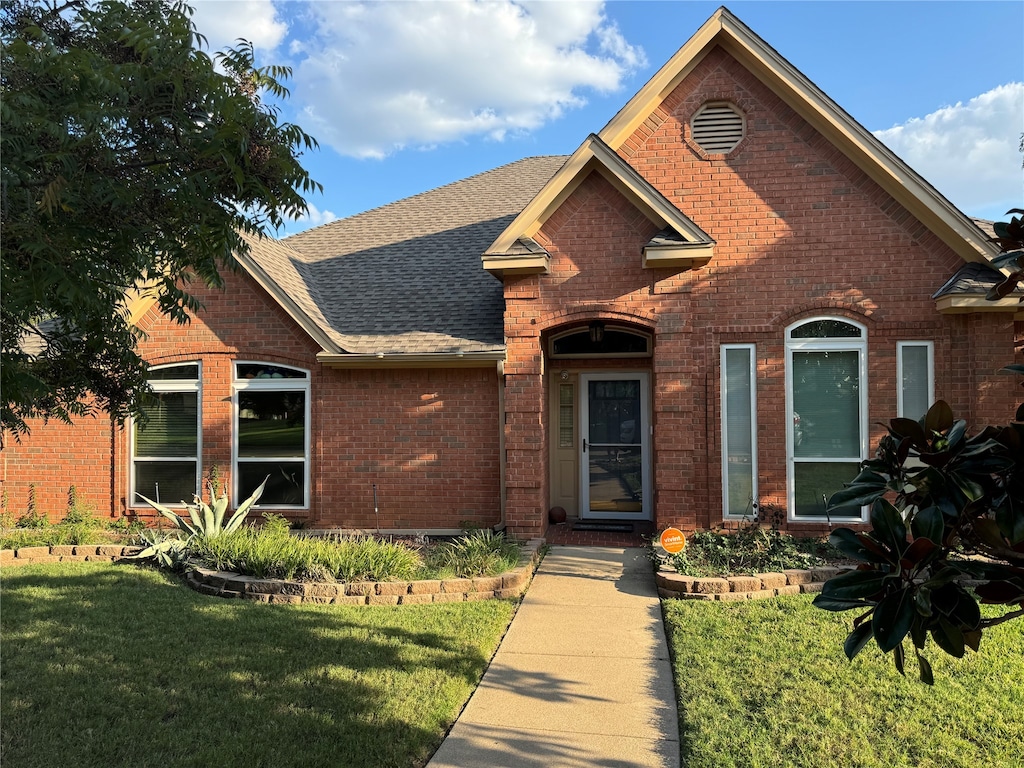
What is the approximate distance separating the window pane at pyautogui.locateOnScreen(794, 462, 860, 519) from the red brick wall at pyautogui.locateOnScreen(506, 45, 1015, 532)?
0.90 ft

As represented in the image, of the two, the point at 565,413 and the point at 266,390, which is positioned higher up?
the point at 266,390

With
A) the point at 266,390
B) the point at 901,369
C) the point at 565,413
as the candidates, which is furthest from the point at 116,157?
the point at 901,369

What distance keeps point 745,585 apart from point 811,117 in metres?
6.53

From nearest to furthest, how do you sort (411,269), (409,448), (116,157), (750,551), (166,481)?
(116,157), (750,551), (409,448), (166,481), (411,269)

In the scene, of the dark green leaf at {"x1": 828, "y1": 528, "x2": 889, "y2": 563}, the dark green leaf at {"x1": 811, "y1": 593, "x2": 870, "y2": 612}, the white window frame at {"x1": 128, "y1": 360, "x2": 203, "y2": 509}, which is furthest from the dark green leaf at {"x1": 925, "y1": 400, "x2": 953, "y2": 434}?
the white window frame at {"x1": 128, "y1": 360, "x2": 203, "y2": 509}

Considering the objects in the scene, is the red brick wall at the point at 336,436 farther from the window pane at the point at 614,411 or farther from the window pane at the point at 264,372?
the window pane at the point at 614,411

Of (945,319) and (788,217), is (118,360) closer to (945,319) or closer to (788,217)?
(788,217)

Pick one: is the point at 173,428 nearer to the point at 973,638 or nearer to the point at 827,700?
the point at 827,700

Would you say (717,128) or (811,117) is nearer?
(811,117)

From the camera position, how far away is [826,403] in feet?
29.9

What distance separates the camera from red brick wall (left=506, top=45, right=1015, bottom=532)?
8938 millimetres

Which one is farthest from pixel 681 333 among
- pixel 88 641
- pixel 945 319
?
pixel 88 641

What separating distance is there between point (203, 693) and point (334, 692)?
1.00 meters

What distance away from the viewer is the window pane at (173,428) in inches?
415
